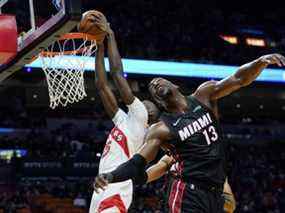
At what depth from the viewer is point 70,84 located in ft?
18.2

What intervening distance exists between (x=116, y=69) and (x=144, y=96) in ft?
53.4

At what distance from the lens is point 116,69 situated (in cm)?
416

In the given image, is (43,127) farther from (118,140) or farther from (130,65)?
(118,140)

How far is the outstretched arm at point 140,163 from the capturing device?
10.7ft

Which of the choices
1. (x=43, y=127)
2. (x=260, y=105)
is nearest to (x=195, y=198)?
(x=43, y=127)

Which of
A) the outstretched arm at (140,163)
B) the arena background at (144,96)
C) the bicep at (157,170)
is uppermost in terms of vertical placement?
the outstretched arm at (140,163)

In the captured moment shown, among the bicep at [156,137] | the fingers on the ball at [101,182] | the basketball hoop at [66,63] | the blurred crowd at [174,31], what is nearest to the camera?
the fingers on the ball at [101,182]

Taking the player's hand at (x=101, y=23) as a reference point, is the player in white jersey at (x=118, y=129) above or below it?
below

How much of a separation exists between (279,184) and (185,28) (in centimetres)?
613

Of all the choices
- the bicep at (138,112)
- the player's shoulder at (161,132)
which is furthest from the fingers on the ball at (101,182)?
the bicep at (138,112)

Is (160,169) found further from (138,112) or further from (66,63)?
(66,63)

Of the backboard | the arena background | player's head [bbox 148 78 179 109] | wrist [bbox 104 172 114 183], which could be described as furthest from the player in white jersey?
the arena background

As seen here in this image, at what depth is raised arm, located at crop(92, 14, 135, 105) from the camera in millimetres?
4091

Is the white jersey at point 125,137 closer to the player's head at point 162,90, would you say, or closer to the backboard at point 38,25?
the player's head at point 162,90
